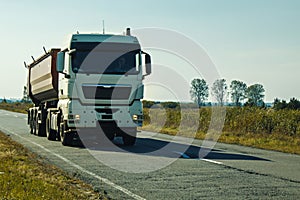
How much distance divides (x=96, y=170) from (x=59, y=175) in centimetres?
142

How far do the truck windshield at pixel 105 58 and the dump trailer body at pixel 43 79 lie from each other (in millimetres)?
3501

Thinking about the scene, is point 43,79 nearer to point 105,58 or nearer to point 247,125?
point 105,58

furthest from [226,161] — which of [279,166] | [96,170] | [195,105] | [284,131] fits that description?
[195,105]

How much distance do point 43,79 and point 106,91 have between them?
267 inches

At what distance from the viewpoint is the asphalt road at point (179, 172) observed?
9.58 metres

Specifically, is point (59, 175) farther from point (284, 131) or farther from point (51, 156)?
point (284, 131)

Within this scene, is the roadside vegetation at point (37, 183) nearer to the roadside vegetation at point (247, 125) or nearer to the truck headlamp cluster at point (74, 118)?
the truck headlamp cluster at point (74, 118)

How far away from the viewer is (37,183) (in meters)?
10.0

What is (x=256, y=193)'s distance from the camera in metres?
9.47

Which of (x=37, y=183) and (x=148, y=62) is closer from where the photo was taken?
(x=37, y=183)

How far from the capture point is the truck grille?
18297mm

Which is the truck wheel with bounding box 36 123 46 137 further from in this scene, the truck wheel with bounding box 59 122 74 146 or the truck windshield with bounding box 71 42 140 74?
the truck windshield with bounding box 71 42 140 74

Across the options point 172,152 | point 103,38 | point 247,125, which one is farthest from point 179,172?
point 247,125

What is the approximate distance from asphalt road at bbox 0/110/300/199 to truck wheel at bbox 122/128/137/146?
3.38 ft
